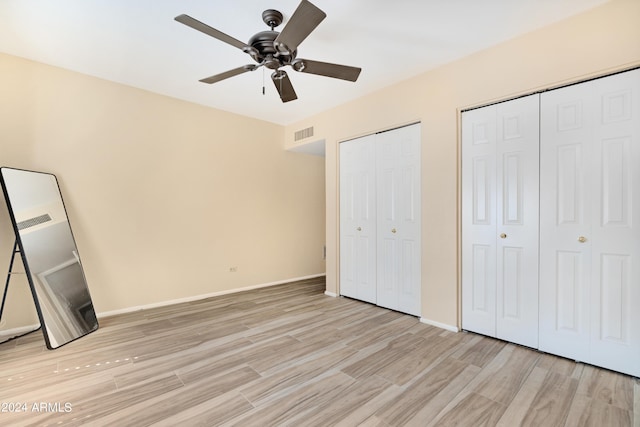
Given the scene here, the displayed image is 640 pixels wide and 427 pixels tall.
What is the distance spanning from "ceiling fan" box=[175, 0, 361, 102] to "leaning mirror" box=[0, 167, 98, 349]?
2230 mm

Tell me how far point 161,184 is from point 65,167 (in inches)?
39.1

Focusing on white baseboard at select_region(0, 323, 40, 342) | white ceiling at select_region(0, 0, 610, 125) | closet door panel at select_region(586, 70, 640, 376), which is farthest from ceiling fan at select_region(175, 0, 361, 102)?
white baseboard at select_region(0, 323, 40, 342)

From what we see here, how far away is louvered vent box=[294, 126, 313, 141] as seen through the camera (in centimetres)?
477

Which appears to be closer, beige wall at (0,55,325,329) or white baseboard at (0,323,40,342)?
white baseboard at (0,323,40,342)

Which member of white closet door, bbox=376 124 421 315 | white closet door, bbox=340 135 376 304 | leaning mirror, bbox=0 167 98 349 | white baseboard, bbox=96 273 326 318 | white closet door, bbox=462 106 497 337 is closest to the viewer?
leaning mirror, bbox=0 167 98 349

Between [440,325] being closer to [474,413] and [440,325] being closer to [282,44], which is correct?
[474,413]

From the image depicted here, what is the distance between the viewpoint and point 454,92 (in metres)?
3.04

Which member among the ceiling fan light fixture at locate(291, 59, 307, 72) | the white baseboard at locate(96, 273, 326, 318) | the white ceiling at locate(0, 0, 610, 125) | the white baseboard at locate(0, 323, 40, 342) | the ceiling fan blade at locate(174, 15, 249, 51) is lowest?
the white baseboard at locate(96, 273, 326, 318)

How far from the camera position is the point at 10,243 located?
A: 2.99 meters

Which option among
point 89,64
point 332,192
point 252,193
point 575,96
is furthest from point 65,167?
point 575,96

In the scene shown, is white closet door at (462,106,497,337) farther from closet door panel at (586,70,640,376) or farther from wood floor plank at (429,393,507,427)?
wood floor plank at (429,393,507,427)

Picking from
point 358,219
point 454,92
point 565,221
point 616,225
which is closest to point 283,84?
point 454,92

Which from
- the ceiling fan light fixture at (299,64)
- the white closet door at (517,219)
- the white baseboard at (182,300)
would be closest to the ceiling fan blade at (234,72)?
the ceiling fan light fixture at (299,64)

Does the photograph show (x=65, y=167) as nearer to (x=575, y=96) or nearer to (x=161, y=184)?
(x=161, y=184)
